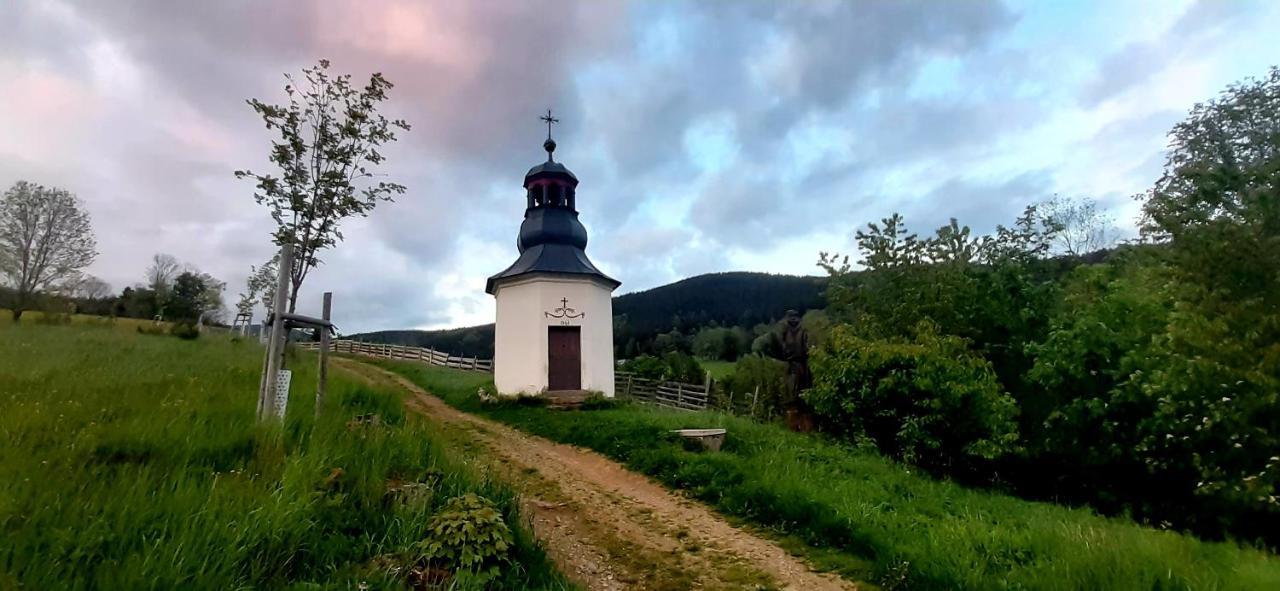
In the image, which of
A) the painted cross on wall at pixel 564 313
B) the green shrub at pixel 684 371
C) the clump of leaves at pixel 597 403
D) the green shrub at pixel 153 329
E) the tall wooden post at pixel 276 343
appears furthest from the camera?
the green shrub at pixel 153 329

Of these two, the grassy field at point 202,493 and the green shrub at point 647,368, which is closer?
the grassy field at point 202,493

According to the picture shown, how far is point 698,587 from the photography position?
4.46 metres

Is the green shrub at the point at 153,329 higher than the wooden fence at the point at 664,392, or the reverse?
the green shrub at the point at 153,329

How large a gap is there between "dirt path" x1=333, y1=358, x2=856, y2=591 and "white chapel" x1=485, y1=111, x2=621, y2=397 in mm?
6748

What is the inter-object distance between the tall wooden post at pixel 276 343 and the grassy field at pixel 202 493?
0.19 m

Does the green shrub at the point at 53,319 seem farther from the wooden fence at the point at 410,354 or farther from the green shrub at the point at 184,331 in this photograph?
the wooden fence at the point at 410,354

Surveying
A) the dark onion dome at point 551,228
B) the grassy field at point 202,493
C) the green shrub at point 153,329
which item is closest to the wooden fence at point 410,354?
the green shrub at point 153,329

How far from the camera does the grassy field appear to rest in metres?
2.73

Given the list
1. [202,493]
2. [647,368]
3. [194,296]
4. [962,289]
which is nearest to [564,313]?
[647,368]

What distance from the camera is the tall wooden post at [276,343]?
17.2 ft

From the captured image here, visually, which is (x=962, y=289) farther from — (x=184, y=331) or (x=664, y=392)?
(x=184, y=331)

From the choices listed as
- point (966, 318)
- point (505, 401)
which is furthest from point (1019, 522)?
point (505, 401)

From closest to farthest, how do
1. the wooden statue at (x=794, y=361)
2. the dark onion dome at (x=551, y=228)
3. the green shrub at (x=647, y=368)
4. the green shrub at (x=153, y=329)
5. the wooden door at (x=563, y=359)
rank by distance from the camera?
the wooden statue at (x=794, y=361) < the wooden door at (x=563, y=359) < the dark onion dome at (x=551, y=228) < the green shrub at (x=647, y=368) < the green shrub at (x=153, y=329)

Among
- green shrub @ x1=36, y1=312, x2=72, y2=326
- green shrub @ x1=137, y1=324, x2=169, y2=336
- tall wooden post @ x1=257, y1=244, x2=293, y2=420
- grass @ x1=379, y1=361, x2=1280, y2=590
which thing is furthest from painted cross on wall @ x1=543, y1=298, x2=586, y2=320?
green shrub @ x1=36, y1=312, x2=72, y2=326
